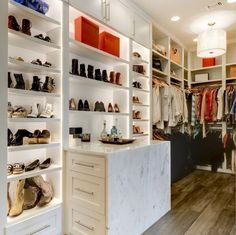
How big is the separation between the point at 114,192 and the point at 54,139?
726 mm

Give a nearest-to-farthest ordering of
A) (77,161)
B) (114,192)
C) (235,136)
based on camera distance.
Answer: (114,192), (77,161), (235,136)

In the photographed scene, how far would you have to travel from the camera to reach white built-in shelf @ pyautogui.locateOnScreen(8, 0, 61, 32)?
157 cm

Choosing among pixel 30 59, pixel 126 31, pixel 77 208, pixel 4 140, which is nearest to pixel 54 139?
pixel 4 140

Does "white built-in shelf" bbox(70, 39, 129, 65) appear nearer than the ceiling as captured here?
Yes

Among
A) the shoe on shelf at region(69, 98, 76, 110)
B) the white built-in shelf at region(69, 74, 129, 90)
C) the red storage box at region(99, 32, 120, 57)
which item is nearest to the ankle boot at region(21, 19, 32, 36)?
the white built-in shelf at region(69, 74, 129, 90)

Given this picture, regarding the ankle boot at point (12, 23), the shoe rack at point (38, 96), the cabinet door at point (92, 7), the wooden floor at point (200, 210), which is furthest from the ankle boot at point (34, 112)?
the wooden floor at point (200, 210)

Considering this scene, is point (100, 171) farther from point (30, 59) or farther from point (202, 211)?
point (202, 211)

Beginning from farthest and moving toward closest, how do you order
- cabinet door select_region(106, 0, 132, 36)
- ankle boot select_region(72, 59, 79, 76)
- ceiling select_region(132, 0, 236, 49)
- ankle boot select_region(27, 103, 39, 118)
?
ceiling select_region(132, 0, 236, 49) < cabinet door select_region(106, 0, 132, 36) < ankle boot select_region(72, 59, 79, 76) < ankle boot select_region(27, 103, 39, 118)

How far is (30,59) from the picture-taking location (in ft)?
6.10

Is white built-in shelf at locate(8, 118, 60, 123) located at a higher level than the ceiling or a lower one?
lower

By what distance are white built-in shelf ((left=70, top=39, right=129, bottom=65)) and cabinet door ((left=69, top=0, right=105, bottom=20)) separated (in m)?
0.33

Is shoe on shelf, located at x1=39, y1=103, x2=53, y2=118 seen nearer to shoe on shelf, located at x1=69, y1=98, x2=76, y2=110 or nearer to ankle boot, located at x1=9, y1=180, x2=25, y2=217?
shoe on shelf, located at x1=69, y1=98, x2=76, y2=110

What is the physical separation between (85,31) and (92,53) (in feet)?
0.74

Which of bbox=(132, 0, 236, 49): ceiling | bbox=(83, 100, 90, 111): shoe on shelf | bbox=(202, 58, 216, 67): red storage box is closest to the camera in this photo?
bbox=(83, 100, 90, 111): shoe on shelf
